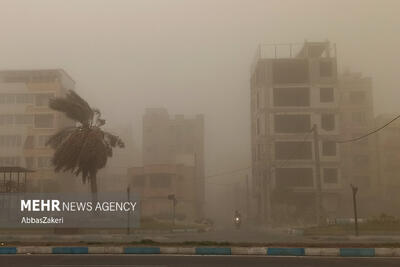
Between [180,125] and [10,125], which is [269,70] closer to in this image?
[10,125]

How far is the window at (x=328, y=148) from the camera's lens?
237ft

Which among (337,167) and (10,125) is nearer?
(337,167)

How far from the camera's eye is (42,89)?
3083 inches

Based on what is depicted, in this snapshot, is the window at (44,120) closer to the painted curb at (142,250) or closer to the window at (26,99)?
the window at (26,99)

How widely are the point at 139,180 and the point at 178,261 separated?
67.4 meters

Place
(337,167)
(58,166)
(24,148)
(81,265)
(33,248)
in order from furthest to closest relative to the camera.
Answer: (24,148)
(337,167)
(58,166)
(33,248)
(81,265)

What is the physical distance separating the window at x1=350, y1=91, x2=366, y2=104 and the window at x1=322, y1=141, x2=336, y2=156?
1644cm

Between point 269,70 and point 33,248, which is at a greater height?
point 269,70

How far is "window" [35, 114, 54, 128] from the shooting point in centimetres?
7812

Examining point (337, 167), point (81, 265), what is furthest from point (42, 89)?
point (81, 265)

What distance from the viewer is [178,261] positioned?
1380 cm

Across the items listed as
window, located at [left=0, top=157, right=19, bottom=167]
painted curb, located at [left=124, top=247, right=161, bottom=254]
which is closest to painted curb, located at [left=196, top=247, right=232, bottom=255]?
painted curb, located at [left=124, top=247, right=161, bottom=254]

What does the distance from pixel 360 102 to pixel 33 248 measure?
7689 cm

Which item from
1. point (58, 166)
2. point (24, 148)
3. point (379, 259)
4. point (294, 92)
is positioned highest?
point (294, 92)
